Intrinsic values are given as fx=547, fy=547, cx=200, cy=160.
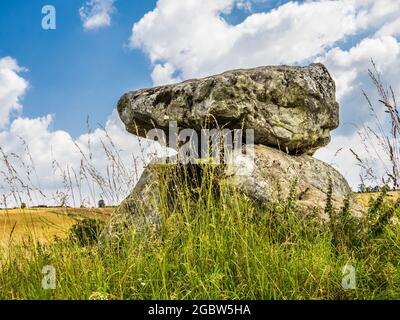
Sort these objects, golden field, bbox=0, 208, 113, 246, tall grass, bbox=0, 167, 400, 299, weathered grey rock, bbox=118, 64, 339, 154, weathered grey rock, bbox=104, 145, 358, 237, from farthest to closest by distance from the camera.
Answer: weathered grey rock, bbox=118, 64, 339, 154, weathered grey rock, bbox=104, 145, 358, 237, golden field, bbox=0, 208, 113, 246, tall grass, bbox=0, 167, 400, 299

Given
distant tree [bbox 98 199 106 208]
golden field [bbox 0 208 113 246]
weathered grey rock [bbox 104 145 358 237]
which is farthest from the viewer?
weathered grey rock [bbox 104 145 358 237]

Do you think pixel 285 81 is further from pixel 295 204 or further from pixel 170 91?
pixel 295 204

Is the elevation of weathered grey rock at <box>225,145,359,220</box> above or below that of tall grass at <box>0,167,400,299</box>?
above

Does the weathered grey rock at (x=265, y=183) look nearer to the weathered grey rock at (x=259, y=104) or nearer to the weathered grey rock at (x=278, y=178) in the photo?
the weathered grey rock at (x=278, y=178)

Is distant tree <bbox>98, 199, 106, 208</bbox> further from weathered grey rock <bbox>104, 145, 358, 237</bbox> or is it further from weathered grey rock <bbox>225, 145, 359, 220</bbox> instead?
weathered grey rock <bbox>225, 145, 359, 220</bbox>

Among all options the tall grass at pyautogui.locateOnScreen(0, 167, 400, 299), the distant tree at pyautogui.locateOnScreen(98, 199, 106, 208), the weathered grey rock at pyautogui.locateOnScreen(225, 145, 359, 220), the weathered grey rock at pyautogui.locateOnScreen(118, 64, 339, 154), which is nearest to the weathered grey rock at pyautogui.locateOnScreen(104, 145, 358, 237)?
the weathered grey rock at pyautogui.locateOnScreen(225, 145, 359, 220)

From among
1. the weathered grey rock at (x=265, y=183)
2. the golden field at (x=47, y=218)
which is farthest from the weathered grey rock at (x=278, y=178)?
the golden field at (x=47, y=218)

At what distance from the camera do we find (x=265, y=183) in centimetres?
735

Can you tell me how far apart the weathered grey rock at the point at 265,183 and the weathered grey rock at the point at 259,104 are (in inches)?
15.2

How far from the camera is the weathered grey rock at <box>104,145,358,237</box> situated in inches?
275

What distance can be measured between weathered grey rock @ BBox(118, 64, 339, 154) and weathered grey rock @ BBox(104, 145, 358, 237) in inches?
15.2

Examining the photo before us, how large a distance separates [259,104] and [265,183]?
5.28ft

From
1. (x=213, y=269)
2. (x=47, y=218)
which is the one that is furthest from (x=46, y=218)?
(x=213, y=269)
